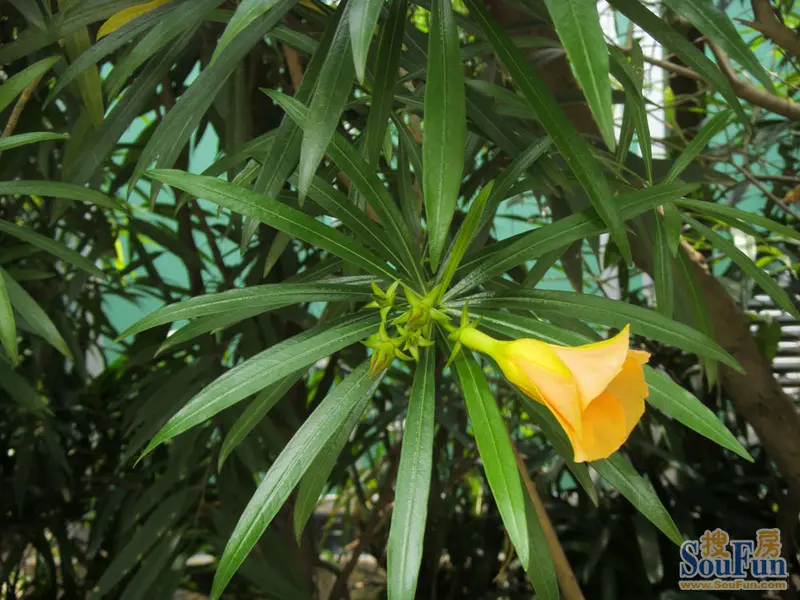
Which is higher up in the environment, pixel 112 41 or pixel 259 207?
pixel 112 41

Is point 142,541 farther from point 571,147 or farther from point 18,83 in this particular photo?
point 571,147

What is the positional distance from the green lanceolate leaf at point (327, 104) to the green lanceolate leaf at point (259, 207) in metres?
0.02

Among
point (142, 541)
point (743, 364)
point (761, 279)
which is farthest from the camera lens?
point (743, 364)

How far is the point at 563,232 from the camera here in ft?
1.38

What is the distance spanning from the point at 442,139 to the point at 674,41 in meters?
0.17

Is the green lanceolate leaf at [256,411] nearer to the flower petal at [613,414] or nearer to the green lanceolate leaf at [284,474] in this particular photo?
the green lanceolate leaf at [284,474]

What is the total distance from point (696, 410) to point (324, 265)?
0.30 m

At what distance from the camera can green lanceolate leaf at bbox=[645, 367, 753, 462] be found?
37 centimetres

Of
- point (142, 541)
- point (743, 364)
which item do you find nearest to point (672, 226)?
point (743, 364)

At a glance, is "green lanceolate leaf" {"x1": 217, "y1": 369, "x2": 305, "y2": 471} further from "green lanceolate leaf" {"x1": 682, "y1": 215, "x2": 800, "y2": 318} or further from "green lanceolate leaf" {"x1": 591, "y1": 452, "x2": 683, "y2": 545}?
"green lanceolate leaf" {"x1": 682, "y1": 215, "x2": 800, "y2": 318}

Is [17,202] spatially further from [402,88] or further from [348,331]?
[348,331]

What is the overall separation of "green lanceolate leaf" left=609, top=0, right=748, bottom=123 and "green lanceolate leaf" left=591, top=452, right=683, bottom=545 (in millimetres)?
220

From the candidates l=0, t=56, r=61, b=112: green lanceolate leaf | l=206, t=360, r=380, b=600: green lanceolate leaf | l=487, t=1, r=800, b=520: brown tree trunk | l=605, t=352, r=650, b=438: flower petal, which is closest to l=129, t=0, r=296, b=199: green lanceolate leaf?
l=0, t=56, r=61, b=112: green lanceolate leaf

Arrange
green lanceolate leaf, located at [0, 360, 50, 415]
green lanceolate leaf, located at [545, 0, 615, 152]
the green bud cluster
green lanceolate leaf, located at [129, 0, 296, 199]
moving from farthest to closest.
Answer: green lanceolate leaf, located at [0, 360, 50, 415]
green lanceolate leaf, located at [129, 0, 296, 199]
the green bud cluster
green lanceolate leaf, located at [545, 0, 615, 152]
